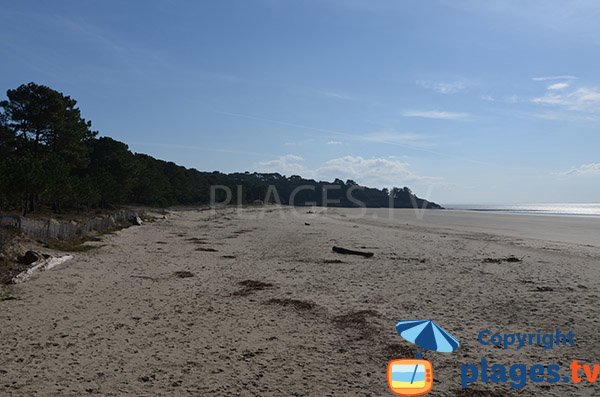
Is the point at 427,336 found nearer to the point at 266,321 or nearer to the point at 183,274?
the point at 266,321

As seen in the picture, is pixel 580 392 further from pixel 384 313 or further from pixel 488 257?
pixel 488 257

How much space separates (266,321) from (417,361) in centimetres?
363

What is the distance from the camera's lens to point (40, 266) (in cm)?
1466

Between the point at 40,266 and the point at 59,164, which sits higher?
the point at 59,164

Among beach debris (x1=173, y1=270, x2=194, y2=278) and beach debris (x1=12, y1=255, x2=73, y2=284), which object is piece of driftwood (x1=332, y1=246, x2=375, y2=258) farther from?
beach debris (x1=12, y1=255, x2=73, y2=284)

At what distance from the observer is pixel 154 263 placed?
58.5 ft

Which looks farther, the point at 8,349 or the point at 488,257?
Result: the point at 488,257

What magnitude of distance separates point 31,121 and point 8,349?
4318 cm

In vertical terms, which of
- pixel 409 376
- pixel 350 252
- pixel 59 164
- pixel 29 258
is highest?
pixel 59 164

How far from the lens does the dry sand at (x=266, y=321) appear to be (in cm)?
659

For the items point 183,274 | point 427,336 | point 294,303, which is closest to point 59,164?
point 183,274

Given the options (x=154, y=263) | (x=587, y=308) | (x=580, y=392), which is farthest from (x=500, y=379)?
(x=154, y=263)

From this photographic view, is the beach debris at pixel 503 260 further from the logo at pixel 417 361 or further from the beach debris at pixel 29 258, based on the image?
the beach debris at pixel 29 258

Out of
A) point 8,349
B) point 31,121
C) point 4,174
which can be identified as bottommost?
point 8,349
